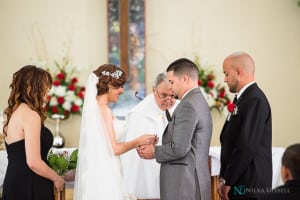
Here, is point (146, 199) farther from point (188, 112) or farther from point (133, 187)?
point (188, 112)

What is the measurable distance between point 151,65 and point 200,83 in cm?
68

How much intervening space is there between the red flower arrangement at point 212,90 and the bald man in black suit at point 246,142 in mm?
2770

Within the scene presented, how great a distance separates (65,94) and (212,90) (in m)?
Result: 1.78

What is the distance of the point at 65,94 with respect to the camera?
6285 millimetres

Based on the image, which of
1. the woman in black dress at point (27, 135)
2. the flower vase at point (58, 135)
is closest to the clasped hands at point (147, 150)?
the woman in black dress at point (27, 135)

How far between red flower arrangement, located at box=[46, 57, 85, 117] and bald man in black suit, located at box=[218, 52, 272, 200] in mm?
3135

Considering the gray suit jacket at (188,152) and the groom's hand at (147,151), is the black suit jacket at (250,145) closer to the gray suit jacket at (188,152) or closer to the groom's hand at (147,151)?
the gray suit jacket at (188,152)

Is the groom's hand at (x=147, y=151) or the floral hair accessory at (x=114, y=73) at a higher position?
the floral hair accessory at (x=114, y=73)

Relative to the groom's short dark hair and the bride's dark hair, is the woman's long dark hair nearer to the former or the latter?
the bride's dark hair

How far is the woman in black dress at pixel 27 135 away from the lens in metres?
3.32

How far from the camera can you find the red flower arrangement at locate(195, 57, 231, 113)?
20.7 feet

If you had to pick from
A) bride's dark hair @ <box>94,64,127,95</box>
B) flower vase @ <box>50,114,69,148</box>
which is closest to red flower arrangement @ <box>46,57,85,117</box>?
flower vase @ <box>50,114,69,148</box>

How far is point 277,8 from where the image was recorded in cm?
646

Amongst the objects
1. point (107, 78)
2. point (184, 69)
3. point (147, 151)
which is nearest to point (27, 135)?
point (107, 78)
